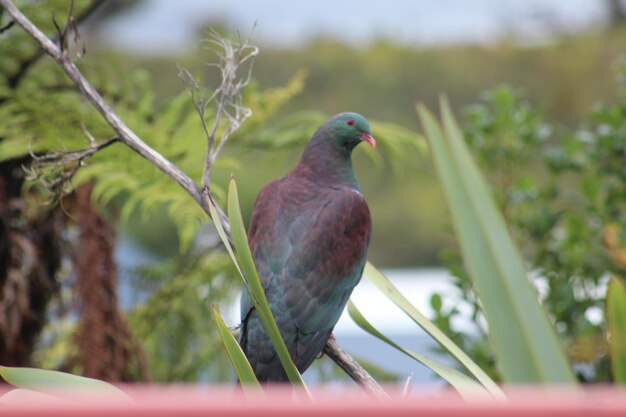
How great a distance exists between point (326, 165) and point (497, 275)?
2.49 ft

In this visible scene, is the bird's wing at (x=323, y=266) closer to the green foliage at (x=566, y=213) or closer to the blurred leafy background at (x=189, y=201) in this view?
the blurred leafy background at (x=189, y=201)

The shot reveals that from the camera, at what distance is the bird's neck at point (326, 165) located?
127cm

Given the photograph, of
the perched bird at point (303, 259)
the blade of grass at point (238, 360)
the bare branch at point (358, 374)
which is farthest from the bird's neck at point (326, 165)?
the blade of grass at point (238, 360)

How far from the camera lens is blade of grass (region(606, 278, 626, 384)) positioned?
48cm

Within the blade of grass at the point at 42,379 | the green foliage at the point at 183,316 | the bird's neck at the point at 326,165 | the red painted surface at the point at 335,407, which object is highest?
the bird's neck at the point at 326,165

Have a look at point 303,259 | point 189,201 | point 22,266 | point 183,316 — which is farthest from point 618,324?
point 183,316

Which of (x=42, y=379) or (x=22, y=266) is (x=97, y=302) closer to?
(x=22, y=266)

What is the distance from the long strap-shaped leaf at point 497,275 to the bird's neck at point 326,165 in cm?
71

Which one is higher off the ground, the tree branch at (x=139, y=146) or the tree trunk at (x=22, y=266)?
the tree branch at (x=139, y=146)

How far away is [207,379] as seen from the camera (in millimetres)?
2049

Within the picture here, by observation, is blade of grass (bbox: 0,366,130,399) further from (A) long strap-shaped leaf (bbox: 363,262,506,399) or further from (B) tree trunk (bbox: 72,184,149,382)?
(B) tree trunk (bbox: 72,184,149,382)

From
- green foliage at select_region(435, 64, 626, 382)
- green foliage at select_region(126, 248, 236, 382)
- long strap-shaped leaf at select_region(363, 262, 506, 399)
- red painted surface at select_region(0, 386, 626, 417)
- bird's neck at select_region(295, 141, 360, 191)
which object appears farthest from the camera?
green foliage at select_region(126, 248, 236, 382)

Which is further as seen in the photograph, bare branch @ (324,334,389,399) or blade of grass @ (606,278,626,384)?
bare branch @ (324,334,389,399)

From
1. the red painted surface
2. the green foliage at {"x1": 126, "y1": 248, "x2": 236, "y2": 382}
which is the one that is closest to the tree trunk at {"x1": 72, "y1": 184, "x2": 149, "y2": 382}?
the green foliage at {"x1": 126, "y1": 248, "x2": 236, "y2": 382}
